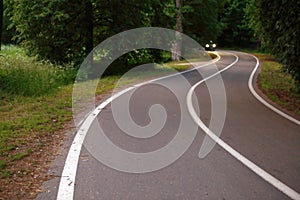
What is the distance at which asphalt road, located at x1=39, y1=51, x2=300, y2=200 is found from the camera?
4.39 meters

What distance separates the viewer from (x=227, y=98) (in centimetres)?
1250

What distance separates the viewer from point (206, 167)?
211 inches

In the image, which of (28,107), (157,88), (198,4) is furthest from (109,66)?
(198,4)

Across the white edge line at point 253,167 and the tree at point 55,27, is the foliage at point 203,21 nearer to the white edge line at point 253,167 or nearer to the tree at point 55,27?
the tree at point 55,27

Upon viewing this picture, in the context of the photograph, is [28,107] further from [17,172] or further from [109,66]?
[109,66]

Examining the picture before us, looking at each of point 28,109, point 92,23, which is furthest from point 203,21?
point 28,109

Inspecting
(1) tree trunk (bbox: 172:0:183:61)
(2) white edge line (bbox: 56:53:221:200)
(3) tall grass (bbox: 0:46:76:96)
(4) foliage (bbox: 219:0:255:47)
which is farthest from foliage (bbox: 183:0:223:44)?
(2) white edge line (bbox: 56:53:221:200)

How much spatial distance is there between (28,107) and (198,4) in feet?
115

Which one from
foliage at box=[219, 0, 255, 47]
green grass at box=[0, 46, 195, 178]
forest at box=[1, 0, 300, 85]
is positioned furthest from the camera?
foliage at box=[219, 0, 255, 47]

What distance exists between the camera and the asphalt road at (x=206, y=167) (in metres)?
4.39

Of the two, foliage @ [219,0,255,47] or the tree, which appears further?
foliage @ [219,0,255,47]

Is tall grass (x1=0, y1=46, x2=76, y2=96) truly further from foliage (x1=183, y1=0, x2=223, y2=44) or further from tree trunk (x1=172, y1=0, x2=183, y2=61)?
foliage (x1=183, y1=0, x2=223, y2=44)

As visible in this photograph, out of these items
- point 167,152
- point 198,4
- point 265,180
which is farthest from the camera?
point 198,4

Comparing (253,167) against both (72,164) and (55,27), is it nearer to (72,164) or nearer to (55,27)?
(72,164)
